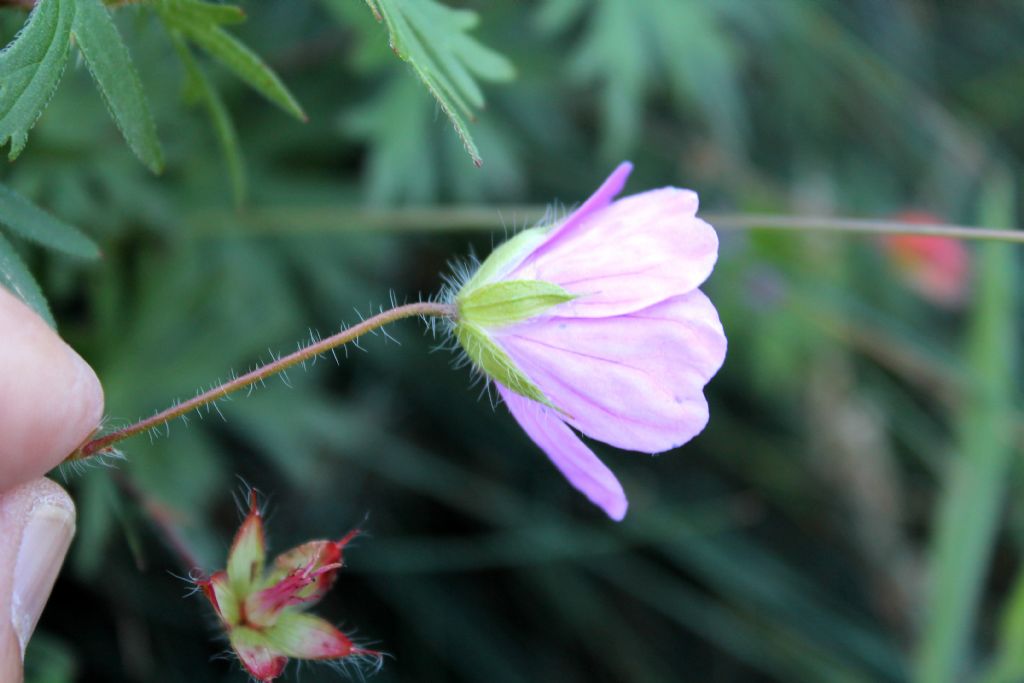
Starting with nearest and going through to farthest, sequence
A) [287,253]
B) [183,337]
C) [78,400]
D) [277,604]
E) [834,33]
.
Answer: [78,400] → [277,604] → [183,337] → [287,253] → [834,33]

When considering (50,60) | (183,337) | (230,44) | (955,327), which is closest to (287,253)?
(183,337)

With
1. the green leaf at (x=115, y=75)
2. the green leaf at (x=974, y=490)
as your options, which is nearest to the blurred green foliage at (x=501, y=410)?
the green leaf at (x=974, y=490)

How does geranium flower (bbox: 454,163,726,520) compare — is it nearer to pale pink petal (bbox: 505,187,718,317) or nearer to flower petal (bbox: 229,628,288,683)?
pale pink petal (bbox: 505,187,718,317)

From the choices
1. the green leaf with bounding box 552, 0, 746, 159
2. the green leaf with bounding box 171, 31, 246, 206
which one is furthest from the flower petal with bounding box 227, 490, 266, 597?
the green leaf with bounding box 552, 0, 746, 159

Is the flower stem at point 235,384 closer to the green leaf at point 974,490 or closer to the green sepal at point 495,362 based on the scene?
the green sepal at point 495,362

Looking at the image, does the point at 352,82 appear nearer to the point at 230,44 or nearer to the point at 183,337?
the point at 183,337
